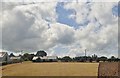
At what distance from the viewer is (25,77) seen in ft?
161

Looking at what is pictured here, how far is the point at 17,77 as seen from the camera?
4903cm

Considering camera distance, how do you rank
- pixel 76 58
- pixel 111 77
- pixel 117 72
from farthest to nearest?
pixel 76 58, pixel 117 72, pixel 111 77

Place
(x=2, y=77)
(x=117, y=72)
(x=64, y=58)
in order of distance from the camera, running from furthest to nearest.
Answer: (x=64, y=58) → (x=2, y=77) → (x=117, y=72)

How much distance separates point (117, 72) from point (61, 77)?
8.90 metres

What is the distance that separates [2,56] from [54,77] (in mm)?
97983

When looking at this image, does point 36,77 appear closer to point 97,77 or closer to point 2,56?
point 97,77

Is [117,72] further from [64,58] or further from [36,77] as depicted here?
[64,58]

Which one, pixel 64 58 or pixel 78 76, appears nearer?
pixel 78 76

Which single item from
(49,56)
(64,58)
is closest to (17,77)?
(64,58)

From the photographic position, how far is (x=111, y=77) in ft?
142

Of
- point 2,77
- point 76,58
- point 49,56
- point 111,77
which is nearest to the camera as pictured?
point 111,77

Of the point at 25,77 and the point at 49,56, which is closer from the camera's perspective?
the point at 25,77

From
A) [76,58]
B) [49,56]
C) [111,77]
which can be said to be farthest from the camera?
[49,56]

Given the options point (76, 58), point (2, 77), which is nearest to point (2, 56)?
point (76, 58)
